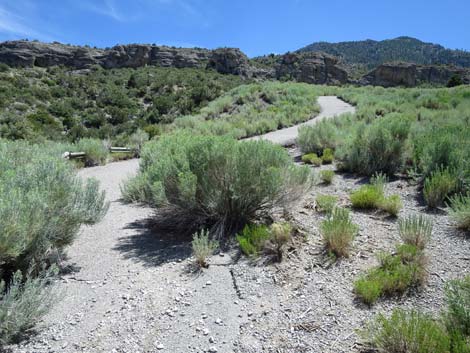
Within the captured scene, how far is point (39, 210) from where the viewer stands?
129 inches

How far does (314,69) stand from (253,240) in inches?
2520

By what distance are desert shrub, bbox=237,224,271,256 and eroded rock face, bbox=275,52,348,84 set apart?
192 ft

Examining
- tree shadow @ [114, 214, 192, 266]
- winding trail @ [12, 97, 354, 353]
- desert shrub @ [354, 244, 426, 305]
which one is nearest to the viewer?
winding trail @ [12, 97, 354, 353]

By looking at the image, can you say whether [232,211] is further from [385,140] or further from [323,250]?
[385,140]

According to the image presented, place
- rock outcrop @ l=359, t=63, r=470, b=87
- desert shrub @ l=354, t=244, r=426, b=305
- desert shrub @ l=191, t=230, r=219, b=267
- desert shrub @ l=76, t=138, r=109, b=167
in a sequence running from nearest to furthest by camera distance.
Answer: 1. desert shrub @ l=354, t=244, r=426, b=305
2. desert shrub @ l=191, t=230, r=219, b=267
3. desert shrub @ l=76, t=138, r=109, b=167
4. rock outcrop @ l=359, t=63, r=470, b=87

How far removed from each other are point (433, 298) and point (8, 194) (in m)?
4.00

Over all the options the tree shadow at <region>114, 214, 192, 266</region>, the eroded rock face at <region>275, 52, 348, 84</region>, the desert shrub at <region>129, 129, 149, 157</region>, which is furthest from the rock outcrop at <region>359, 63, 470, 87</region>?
the tree shadow at <region>114, 214, 192, 266</region>

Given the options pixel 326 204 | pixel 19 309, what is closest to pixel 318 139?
pixel 326 204

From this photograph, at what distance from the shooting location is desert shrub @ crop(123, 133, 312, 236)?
477 centimetres

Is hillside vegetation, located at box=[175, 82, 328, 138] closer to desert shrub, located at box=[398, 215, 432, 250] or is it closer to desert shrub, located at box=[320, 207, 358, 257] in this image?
desert shrub, located at box=[320, 207, 358, 257]

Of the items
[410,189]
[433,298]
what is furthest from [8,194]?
[410,189]

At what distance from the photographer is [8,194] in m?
3.15

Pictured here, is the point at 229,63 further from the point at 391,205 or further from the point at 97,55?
the point at 391,205

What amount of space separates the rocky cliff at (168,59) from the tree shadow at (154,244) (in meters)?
44.6
